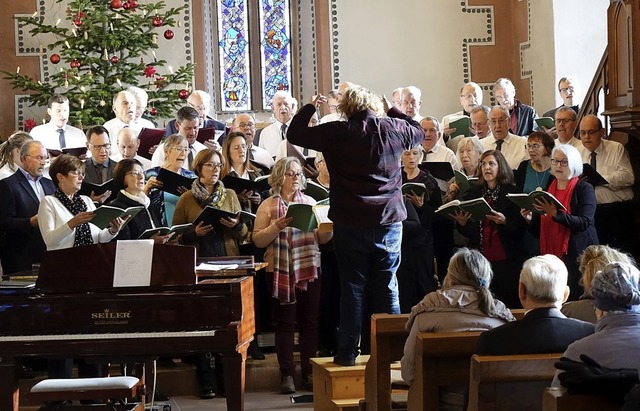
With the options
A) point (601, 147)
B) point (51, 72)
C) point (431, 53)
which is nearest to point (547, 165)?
point (601, 147)

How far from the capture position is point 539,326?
3.84 m

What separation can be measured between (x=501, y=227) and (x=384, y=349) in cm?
213

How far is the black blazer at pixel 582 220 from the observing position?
6453 millimetres

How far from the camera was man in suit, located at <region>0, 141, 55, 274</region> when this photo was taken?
256 inches

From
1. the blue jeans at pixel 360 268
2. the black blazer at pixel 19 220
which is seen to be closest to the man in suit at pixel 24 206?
the black blazer at pixel 19 220

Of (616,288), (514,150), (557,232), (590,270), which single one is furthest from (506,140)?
(616,288)

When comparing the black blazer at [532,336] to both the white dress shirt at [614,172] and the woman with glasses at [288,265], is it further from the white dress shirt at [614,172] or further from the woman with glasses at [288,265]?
the white dress shirt at [614,172]

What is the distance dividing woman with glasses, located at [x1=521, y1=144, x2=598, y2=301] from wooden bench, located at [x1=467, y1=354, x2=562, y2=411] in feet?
9.50

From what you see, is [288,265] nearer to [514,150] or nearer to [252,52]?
[514,150]

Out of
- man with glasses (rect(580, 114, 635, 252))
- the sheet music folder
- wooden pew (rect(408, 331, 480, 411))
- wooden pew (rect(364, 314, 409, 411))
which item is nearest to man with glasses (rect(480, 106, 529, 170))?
man with glasses (rect(580, 114, 635, 252))

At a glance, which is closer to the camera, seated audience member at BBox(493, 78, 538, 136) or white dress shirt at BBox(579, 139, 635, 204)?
white dress shirt at BBox(579, 139, 635, 204)

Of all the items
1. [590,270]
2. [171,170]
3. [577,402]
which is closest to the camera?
[577,402]

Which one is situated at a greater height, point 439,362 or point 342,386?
point 439,362

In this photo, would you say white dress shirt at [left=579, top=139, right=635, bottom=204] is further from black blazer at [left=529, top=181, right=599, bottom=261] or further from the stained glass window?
the stained glass window
